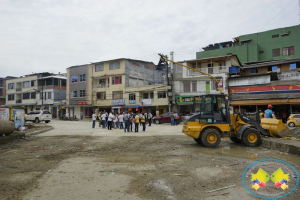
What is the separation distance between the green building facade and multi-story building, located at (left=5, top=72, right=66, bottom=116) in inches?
1343

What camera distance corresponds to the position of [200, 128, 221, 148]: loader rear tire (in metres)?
10.1

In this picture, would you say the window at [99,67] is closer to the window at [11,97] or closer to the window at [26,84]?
the window at [26,84]

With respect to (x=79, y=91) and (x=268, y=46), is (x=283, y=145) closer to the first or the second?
(x=268, y=46)

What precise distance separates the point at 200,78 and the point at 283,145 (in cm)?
2586

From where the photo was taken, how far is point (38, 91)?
52.4 m

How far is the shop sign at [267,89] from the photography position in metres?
27.0

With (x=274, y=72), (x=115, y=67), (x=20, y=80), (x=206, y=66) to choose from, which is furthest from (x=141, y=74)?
(x=20, y=80)

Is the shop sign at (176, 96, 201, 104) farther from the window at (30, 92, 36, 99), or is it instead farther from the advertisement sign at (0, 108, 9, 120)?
the window at (30, 92, 36, 99)

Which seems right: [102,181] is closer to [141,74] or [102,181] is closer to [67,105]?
[141,74]

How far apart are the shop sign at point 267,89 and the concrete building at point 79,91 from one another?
90.7 feet

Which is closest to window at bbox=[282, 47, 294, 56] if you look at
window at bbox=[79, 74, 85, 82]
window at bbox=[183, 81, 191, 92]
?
window at bbox=[183, 81, 191, 92]

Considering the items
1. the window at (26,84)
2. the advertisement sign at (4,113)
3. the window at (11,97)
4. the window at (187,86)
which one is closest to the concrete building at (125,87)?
the window at (187,86)

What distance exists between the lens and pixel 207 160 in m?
7.47

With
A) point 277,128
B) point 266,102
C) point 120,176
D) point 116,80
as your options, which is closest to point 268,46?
point 266,102
